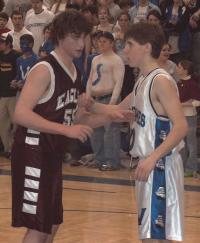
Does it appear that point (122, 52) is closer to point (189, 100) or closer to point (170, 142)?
point (189, 100)

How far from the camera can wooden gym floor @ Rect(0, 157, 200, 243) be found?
612cm

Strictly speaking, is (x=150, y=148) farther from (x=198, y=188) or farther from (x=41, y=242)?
(x=198, y=188)

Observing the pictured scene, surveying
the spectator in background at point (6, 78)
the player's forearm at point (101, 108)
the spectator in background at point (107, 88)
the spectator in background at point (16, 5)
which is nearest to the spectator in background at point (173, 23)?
the spectator in background at point (107, 88)

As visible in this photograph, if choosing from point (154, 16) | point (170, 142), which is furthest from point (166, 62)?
point (170, 142)

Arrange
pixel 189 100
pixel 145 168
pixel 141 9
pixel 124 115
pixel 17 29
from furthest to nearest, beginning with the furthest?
pixel 17 29, pixel 141 9, pixel 189 100, pixel 124 115, pixel 145 168

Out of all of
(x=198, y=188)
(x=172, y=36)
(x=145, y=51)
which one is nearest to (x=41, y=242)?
(x=145, y=51)

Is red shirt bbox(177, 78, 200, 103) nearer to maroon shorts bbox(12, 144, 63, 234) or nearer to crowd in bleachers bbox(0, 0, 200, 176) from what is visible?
crowd in bleachers bbox(0, 0, 200, 176)

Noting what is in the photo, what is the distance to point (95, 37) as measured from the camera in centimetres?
1005

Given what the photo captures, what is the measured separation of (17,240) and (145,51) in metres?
2.46

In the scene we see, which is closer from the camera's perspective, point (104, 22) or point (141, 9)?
point (104, 22)

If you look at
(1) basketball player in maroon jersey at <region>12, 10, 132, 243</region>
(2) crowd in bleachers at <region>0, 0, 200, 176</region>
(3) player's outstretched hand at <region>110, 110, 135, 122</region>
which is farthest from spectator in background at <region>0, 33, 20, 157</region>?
(1) basketball player in maroon jersey at <region>12, 10, 132, 243</region>

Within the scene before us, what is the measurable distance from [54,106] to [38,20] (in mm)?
7714

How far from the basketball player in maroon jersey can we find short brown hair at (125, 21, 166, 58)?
0.29 m

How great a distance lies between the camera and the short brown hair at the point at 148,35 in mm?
4145
